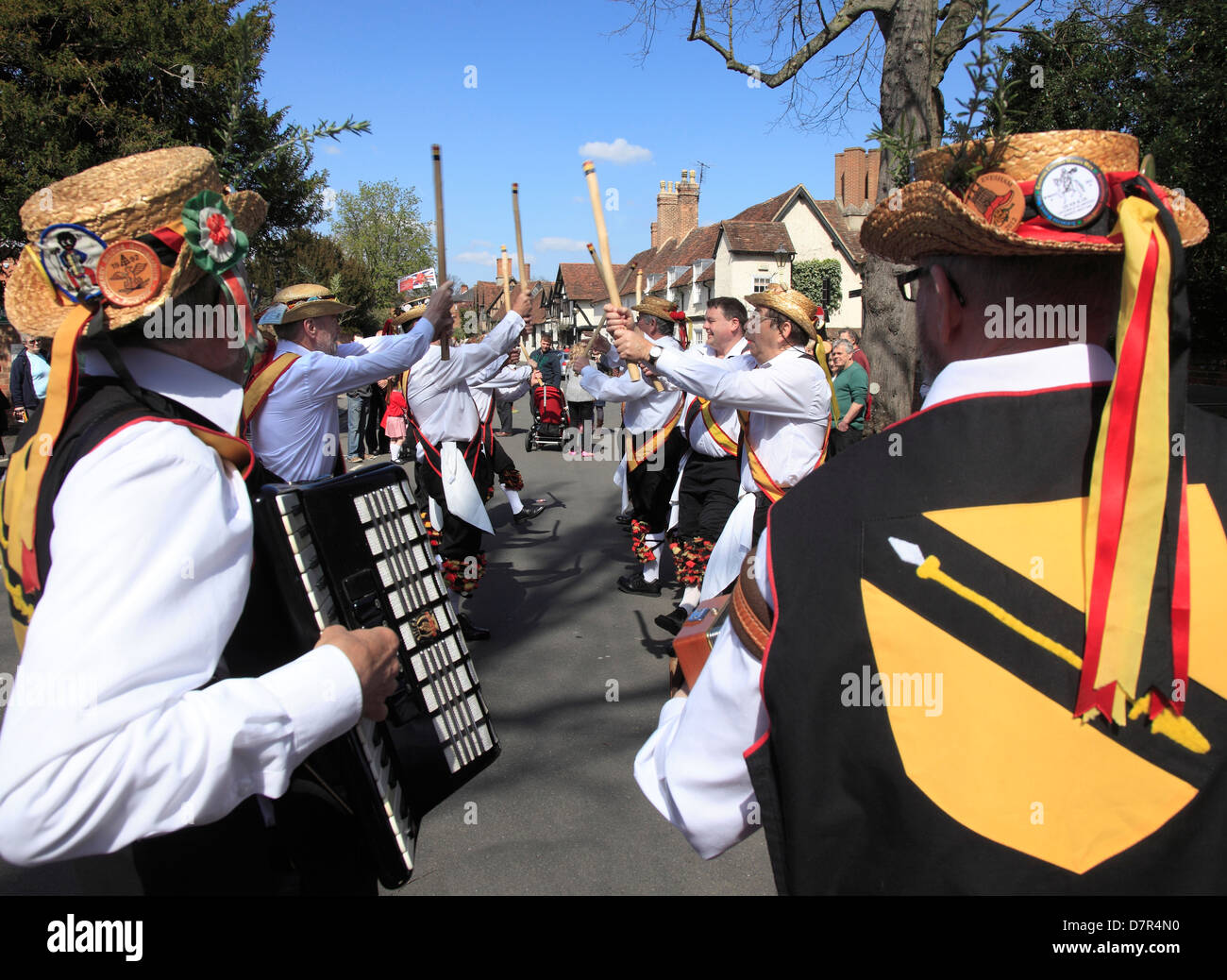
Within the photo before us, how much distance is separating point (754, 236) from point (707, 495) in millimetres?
42160

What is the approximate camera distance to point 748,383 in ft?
13.9

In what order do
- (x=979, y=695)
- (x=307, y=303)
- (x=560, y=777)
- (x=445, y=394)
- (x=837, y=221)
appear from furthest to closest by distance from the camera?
(x=837, y=221) < (x=445, y=394) < (x=307, y=303) < (x=560, y=777) < (x=979, y=695)

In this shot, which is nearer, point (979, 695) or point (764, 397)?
point (979, 695)

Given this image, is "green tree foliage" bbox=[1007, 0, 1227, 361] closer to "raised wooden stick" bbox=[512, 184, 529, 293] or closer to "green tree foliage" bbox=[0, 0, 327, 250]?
"raised wooden stick" bbox=[512, 184, 529, 293]

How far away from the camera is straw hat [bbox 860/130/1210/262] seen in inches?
45.0

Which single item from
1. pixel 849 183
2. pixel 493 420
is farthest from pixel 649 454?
pixel 849 183

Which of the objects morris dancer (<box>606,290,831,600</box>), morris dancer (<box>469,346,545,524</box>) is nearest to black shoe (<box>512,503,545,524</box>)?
morris dancer (<box>469,346,545,524</box>)

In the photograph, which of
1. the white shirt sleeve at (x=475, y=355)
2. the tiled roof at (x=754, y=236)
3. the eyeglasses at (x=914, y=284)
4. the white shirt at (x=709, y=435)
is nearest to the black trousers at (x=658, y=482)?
the white shirt at (x=709, y=435)

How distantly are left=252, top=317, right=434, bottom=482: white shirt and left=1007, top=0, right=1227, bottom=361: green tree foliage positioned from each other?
964 centimetres

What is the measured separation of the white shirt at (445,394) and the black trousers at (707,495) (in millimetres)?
1585

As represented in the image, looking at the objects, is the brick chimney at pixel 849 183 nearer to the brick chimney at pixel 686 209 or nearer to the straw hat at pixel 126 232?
the brick chimney at pixel 686 209

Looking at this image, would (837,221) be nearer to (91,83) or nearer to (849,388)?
(849,388)
